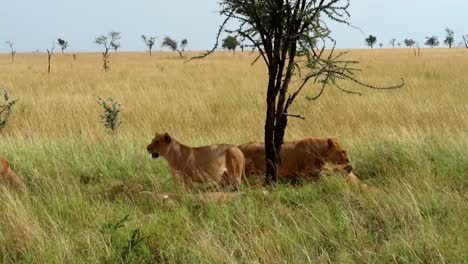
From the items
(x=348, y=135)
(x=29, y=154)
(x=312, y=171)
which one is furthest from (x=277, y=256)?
(x=348, y=135)

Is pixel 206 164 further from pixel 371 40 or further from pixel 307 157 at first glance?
pixel 371 40

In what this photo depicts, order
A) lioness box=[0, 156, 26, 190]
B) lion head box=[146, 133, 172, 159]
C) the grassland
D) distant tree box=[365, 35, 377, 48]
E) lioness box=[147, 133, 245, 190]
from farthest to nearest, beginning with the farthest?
distant tree box=[365, 35, 377, 48], lion head box=[146, 133, 172, 159], lioness box=[147, 133, 245, 190], lioness box=[0, 156, 26, 190], the grassland

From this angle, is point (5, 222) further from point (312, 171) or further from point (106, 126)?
point (106, 126)

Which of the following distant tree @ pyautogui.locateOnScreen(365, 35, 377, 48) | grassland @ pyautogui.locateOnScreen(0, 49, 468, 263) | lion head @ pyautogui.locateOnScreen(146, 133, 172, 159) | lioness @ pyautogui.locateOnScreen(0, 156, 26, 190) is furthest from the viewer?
distant tree @ pyautogui.locateOnScreen(365, 35, 377, 48)

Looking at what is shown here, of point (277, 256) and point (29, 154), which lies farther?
point (29, 154)

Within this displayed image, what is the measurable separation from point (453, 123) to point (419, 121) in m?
0.72

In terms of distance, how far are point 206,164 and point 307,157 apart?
1.02m

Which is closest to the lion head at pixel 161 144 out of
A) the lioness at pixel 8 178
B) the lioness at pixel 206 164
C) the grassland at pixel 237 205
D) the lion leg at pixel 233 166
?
the lioness at pixel 206 164

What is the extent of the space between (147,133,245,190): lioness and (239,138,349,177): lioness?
17.9 inches

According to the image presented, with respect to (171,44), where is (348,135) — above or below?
below

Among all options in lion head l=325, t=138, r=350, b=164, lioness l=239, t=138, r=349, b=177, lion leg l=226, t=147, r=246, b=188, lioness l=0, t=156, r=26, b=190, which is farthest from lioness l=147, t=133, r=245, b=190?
lioness l=0, t=156, r=26, b=190

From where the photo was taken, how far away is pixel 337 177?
5.11 meters

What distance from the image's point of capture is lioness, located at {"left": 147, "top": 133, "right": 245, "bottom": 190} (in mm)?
5344

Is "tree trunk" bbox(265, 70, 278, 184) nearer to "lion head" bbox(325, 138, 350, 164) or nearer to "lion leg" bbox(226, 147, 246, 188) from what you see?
"lion leg" bbox(226, 147, 246, 188)
